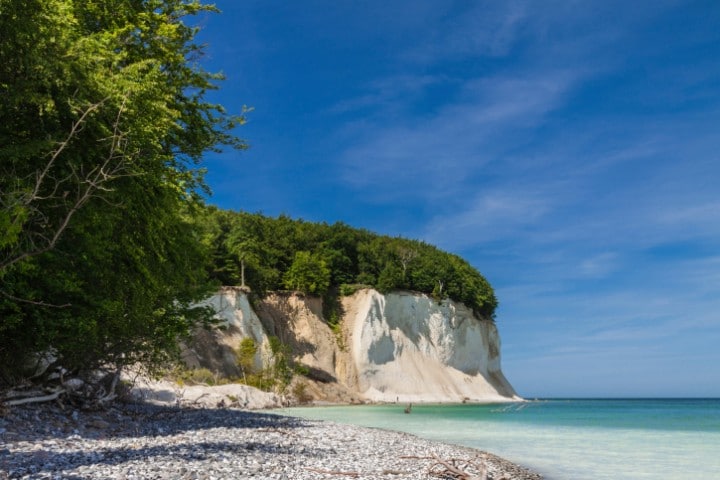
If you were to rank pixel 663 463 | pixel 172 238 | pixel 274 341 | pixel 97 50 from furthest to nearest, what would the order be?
pixel 274 341
pixel 663 463
pixel 172 238
pixel 97 50

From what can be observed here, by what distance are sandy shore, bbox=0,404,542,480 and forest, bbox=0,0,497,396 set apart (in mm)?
2089

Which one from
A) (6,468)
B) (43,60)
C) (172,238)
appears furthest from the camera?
(172,238)

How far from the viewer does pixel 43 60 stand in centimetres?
902

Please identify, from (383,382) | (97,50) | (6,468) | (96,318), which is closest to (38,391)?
(96,318)

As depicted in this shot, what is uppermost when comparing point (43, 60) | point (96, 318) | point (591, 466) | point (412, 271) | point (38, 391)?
point (412, 271)

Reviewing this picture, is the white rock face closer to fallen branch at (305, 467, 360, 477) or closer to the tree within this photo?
the tree

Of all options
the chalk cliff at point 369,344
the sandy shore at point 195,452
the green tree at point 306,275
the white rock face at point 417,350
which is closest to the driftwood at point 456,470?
the sandy shore at point 195,452

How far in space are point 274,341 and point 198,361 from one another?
25.5ft

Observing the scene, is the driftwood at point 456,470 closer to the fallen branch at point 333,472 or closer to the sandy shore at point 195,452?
the sandy shore at point 195,452

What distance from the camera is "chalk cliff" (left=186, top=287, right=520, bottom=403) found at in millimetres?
52688

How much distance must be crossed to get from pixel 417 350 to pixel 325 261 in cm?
1649

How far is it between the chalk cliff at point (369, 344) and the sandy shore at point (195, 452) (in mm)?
33764

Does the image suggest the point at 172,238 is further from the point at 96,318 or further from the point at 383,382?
the point at 383,382

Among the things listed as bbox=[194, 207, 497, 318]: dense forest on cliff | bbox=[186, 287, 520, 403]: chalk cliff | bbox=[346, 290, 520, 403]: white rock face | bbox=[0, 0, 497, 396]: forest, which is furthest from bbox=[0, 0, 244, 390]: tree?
bbox=[346, 290, 520, 403]: white rock face
